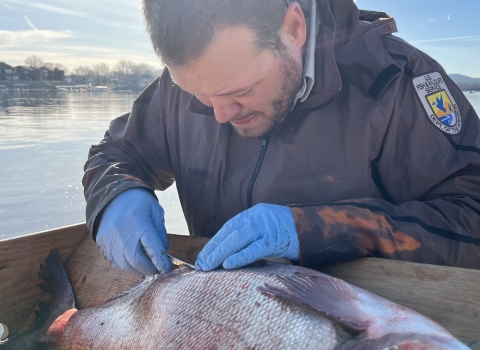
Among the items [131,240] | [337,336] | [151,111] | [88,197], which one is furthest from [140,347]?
[151,111]

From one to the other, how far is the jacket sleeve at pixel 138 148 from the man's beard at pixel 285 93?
792 mm

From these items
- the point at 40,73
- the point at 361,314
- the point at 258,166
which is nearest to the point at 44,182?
the point at 258,166

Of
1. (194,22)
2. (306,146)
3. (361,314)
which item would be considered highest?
(194,22)

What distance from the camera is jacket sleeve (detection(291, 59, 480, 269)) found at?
164cm

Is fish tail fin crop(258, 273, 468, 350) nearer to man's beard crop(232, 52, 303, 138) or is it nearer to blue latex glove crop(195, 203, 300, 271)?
blue latex glove crop(195, 203, 300, 271)

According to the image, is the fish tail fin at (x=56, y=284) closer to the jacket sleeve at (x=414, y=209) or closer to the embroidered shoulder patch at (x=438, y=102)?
the jacket sleeve at (x=414, y=209)

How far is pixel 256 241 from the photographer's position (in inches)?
66.5

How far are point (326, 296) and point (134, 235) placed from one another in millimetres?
1042

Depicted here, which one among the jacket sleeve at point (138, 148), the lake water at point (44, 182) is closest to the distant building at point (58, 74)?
the lake water at point (44, 182)

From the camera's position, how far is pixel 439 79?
1967mm

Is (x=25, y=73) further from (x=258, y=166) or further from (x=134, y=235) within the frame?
(x=258, y=166)

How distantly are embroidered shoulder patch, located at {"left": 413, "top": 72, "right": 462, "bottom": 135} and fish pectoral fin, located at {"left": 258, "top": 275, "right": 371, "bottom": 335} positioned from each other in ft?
2.80

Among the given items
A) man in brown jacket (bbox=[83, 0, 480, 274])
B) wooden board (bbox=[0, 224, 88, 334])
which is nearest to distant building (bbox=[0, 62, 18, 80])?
wooden board (bbox=[0, 224, 88, 334])

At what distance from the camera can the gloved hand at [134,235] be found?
6.67 feet
